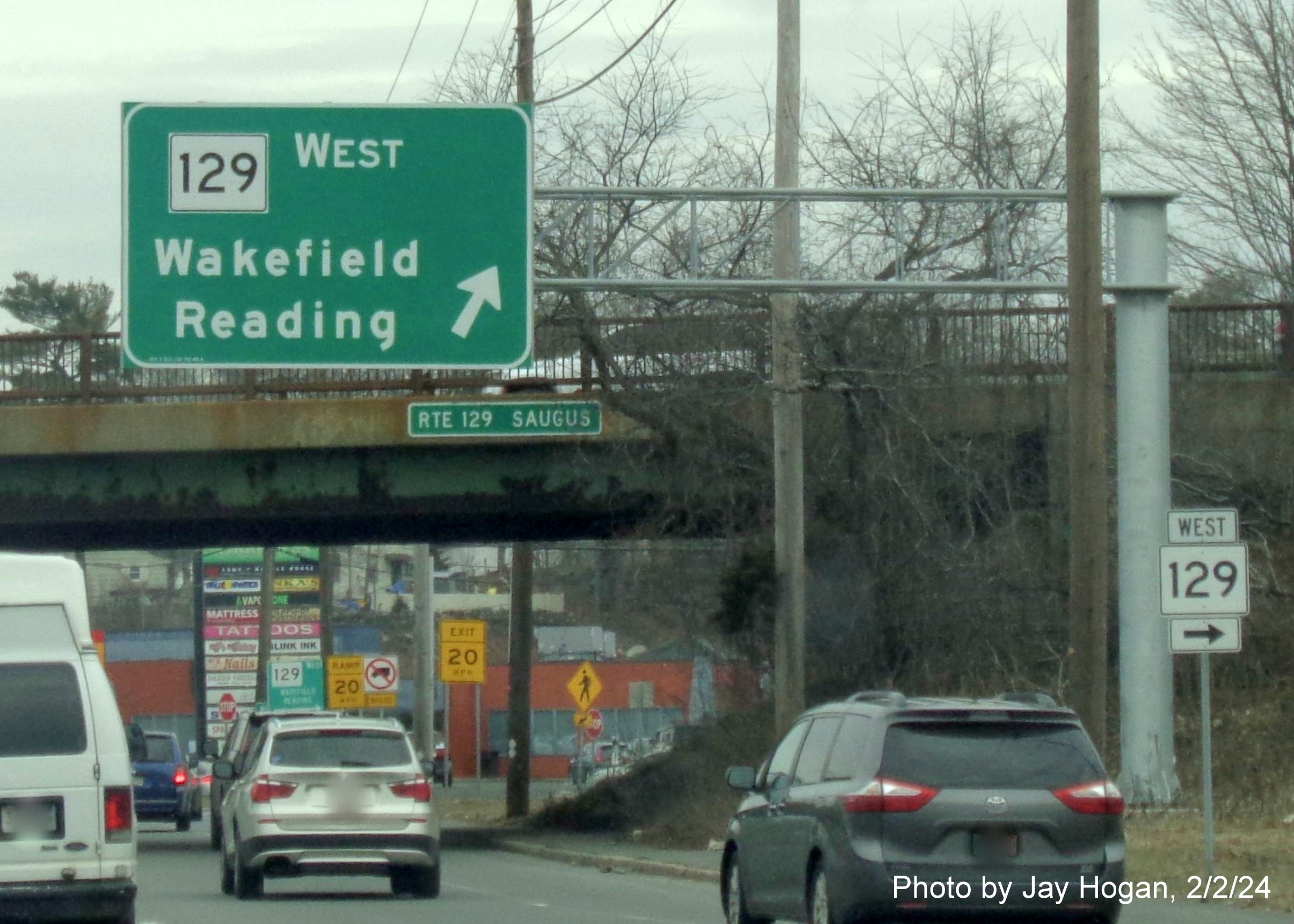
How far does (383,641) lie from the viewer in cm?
8862

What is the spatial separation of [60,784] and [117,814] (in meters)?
0.36

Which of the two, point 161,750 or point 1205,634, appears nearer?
point 1205,634

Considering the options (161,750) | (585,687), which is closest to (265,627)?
(161,750)

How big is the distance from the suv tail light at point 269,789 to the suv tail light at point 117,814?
6613 mm

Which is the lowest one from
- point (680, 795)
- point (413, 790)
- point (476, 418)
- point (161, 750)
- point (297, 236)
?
point (161, 750)

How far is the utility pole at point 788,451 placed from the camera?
68.1 ft

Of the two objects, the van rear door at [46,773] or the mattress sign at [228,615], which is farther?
the mattress sign at [228,615]

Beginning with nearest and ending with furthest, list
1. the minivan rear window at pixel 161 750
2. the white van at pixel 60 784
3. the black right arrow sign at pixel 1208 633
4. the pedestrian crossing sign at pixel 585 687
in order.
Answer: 1. the white van at pixel 60 784
2. the black right arrow sign at pixel 1208 633
3. the minivan rear window at pixel 161 750
4. the pedestrian crossing sign at pixel 585 687

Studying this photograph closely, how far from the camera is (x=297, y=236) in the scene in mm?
17750

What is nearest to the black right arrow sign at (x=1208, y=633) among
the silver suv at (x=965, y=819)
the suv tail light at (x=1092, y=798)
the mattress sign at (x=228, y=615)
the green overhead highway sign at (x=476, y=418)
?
the silver suv at (x=965, y=819)

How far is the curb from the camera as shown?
20.2 m

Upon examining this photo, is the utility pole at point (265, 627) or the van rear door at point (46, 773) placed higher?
the van rear door at point (46, 773)

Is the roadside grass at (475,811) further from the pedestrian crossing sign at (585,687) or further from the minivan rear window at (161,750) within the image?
the minivan rear window at (161,750)

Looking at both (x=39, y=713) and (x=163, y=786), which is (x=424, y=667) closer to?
(x=163, y=786)
